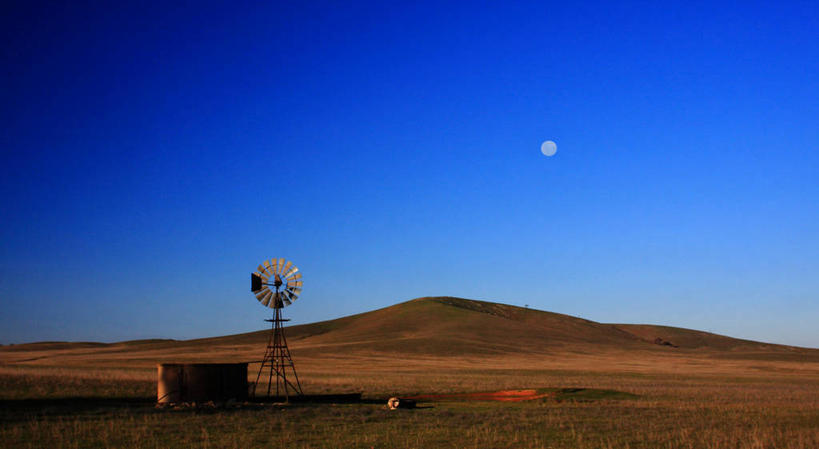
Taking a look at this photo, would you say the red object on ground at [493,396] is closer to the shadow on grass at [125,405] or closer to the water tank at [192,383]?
the shadow on grass at [125,405]

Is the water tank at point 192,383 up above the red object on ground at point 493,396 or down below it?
above

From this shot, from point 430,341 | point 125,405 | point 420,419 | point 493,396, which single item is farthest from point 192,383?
point 430,341

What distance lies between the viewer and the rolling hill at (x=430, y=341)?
8675 centimetres

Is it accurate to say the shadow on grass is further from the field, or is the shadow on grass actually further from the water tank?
the water tank

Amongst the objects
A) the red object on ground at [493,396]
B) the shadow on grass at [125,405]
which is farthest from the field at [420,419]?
the red object on ground at [493,396]

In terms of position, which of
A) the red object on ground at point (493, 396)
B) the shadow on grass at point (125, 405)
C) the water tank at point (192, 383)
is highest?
the water tank at point (192, 383)

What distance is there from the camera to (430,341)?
93.6 meters

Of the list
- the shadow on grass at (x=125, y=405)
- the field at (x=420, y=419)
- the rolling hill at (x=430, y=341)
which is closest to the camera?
the field at (x=420, y=419)

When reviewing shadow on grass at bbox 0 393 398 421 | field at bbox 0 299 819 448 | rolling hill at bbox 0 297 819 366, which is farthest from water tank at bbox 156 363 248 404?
rolling hill at bbox 0 297 819 366

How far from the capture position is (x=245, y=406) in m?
25.3

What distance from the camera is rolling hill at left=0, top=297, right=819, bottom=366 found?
285 feet

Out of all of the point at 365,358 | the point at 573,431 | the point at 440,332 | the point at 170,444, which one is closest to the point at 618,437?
the point at 573,431

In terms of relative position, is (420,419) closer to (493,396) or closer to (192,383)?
(192,383)

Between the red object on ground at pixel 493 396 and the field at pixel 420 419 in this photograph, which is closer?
the field at pixel 420 419
